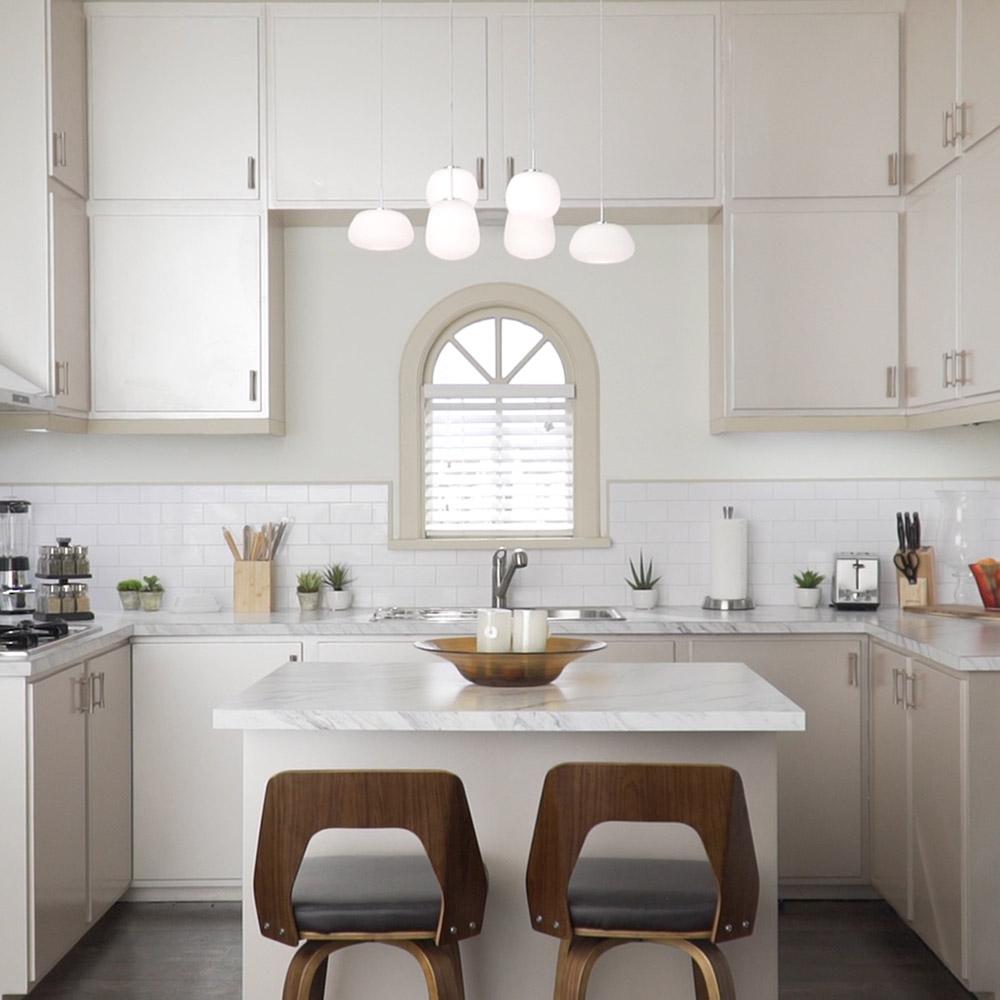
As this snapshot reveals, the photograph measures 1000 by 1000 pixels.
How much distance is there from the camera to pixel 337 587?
15.4 feet

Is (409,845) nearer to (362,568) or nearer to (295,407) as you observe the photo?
(362,568)

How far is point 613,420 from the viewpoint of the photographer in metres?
4.81

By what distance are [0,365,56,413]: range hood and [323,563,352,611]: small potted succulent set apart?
1.24m

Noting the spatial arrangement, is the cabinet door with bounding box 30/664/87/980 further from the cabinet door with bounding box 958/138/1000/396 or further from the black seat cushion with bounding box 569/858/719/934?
the cabinet door with bounding box 958/138/1000/396

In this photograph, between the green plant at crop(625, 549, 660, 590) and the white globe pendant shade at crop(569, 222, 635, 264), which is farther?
the green plant at crop(625, 549, 660, 590)

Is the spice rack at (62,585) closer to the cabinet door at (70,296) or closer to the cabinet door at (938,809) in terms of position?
the cabinet door at (70,296)

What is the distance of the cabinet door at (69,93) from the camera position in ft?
13.5

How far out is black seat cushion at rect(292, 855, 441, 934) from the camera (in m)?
2.22

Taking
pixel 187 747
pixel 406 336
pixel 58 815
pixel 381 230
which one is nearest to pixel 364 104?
pixel 406 336

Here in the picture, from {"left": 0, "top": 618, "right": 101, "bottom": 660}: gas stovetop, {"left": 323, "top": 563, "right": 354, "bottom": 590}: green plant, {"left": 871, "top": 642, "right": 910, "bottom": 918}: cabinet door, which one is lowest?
{"left": 871, "top": 642, "right": 910, "bottom": 918}: cabinet door

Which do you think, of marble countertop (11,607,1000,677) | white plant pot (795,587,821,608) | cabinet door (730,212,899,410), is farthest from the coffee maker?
white plant pot (795,587,821,608)

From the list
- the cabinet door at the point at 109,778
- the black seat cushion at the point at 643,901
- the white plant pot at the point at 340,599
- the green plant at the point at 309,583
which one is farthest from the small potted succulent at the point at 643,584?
the black seat cushion at the point at 643,901

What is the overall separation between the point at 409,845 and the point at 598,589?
230cm

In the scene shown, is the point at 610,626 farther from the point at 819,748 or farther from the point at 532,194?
the point at 532,194
